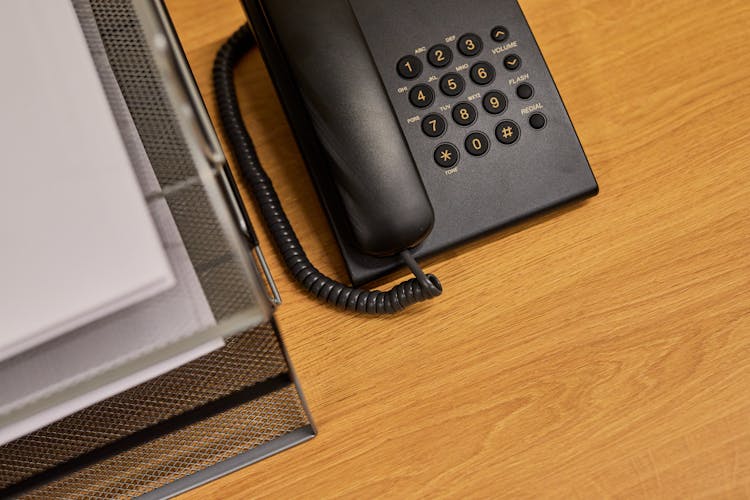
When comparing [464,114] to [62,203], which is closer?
[62,203]

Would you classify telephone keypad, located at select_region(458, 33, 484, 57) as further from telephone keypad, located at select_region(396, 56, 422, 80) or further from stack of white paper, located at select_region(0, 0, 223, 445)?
stack of white paper, located at select_region(0, 0, 223, 445)

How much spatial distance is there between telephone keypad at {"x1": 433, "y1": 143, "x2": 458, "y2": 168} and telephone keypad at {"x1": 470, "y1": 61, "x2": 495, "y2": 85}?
0.05m

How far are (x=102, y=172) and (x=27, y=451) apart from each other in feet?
0.70

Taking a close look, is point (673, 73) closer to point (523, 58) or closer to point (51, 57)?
point (523, 58)

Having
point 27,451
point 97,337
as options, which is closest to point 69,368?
point 97,337

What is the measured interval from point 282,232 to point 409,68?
14 centimetres

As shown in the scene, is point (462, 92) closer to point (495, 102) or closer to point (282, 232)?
point (495, 102)

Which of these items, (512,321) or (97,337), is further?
(512,321)

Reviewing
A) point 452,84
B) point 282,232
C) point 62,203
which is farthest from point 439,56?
point 62,203

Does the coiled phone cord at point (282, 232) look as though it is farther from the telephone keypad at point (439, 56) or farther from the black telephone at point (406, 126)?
the telephone keypad at point (439, 56)

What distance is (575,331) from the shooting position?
47 centimetres

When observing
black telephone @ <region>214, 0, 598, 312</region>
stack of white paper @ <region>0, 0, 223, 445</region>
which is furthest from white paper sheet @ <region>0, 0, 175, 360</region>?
black telephone @ <region>214, 0, 598, 312</region>

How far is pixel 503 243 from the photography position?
0.48 metres

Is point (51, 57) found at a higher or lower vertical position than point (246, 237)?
higher
